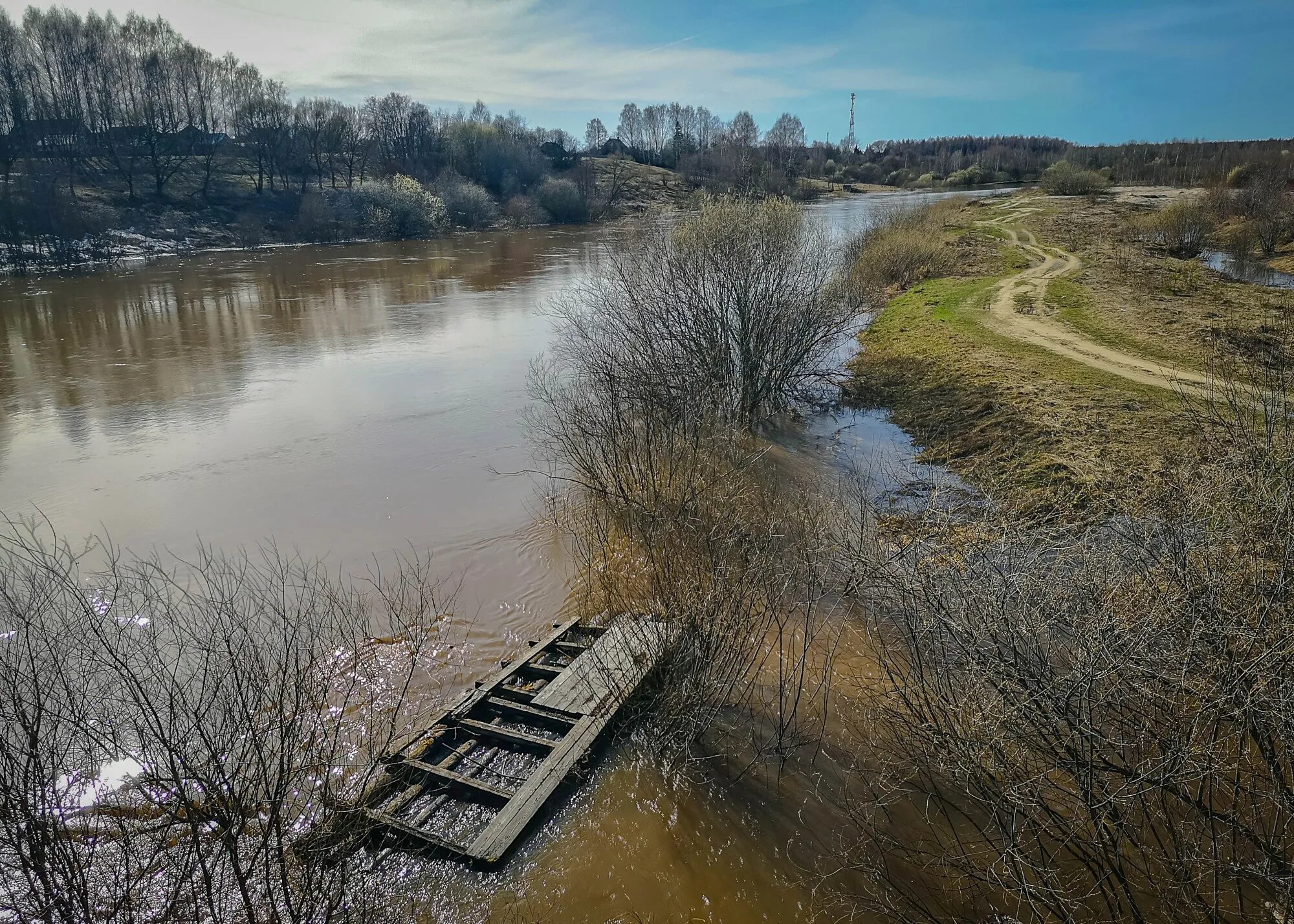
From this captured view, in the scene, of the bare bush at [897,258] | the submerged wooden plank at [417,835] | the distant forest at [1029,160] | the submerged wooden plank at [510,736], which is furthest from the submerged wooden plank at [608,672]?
the distant forest at [1029,160]

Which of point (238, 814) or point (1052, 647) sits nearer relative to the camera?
point (238, 814)

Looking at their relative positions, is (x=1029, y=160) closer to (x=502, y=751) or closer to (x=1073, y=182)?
(x=1073, y=182)

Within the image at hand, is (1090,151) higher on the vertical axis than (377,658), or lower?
higher

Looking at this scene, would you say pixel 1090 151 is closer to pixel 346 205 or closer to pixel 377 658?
pixel 346 205

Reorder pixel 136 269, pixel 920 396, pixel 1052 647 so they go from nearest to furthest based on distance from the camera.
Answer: pixel 1052 647 → pixel 920 396 → pixel 136 269

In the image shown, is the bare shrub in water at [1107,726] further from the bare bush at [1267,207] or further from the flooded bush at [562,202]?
the flooded bush at [562,202]

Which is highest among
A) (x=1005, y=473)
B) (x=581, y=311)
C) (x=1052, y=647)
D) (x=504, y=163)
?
(x=504, y=163)

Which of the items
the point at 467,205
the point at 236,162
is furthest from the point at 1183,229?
the point at 236,162

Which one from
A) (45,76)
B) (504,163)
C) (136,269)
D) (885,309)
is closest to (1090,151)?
(504,163)
